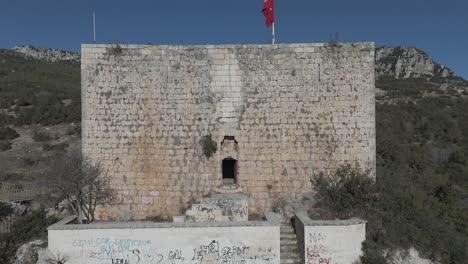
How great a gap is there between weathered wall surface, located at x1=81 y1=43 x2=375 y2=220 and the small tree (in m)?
0.35

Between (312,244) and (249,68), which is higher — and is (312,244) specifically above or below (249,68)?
below

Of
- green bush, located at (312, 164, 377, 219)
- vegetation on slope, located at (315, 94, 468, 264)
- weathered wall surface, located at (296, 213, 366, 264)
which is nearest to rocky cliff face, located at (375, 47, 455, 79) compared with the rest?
vegetation on slope, located at (315, 94, 468, 264)

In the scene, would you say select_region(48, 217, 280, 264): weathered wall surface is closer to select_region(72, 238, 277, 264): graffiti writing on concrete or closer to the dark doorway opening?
select_region(72, 238, 277, 264): graffiti writing on concrete

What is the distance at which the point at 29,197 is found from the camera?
16.4 m

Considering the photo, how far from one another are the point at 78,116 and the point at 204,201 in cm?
2550

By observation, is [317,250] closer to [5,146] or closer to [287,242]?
[287,242]

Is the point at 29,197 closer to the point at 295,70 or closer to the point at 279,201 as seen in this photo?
the point at 279,201

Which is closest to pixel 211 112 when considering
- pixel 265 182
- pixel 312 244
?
pixel 265 182

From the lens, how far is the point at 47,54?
58.0 metres

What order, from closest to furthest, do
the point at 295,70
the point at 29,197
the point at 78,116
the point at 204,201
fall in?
the point at 204,201
the point at 295,70
the point at 29,197
the point at 78,116

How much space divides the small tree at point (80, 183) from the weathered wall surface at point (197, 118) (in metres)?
0.35

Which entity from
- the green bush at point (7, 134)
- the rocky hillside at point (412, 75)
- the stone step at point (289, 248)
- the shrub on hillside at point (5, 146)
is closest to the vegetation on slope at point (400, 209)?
the stone step at point (289, 248)

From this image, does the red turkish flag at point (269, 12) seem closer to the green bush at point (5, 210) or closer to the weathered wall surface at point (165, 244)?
the weathered wall surface at point (165, 244)

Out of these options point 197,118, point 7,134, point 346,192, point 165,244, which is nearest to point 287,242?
point 346,192
